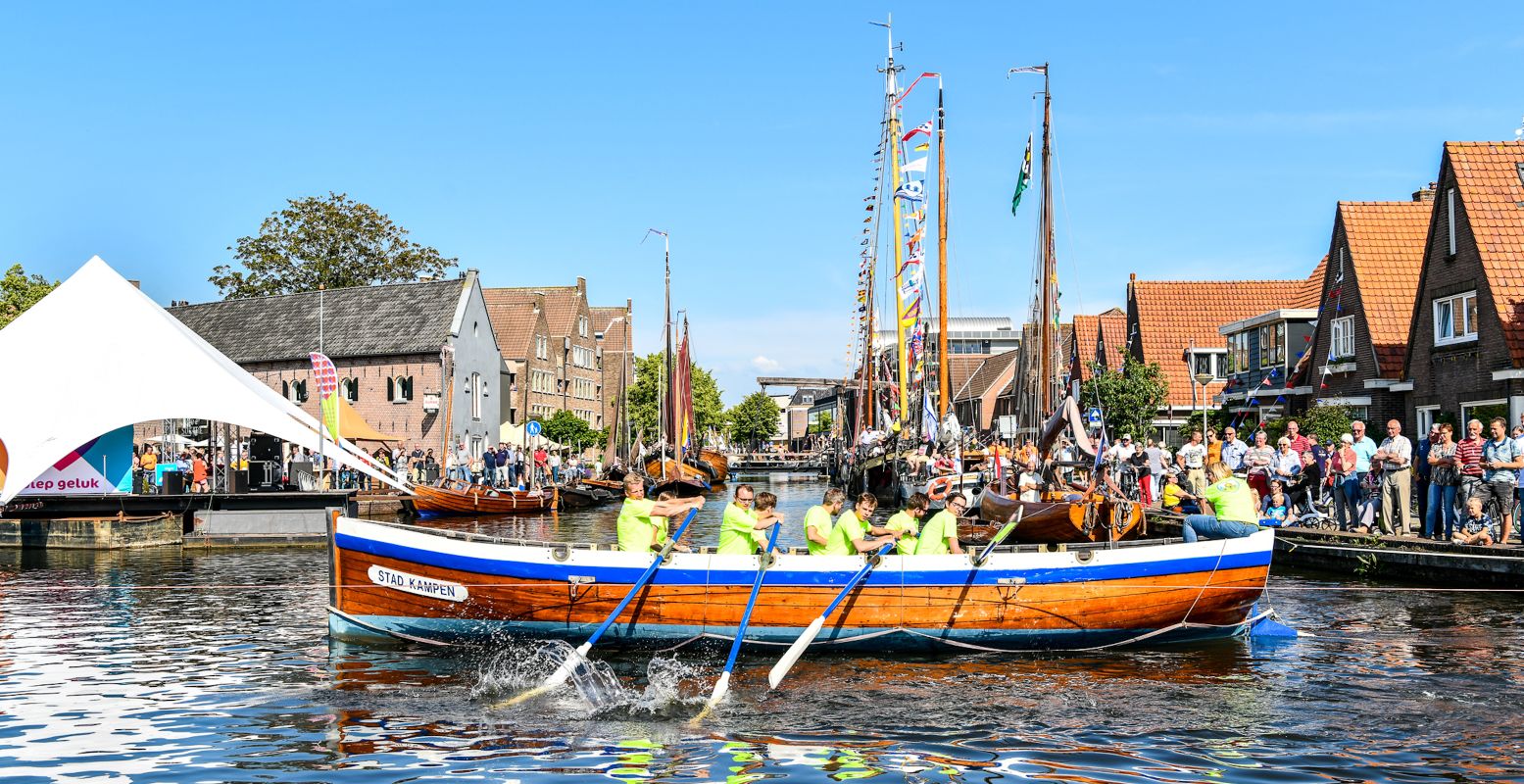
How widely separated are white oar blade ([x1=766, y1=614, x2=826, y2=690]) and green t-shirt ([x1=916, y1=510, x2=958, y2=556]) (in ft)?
5.23

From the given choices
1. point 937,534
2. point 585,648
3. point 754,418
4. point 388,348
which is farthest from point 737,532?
point 754,418

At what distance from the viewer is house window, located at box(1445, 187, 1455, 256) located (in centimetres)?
3148

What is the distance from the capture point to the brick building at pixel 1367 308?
3516 cm

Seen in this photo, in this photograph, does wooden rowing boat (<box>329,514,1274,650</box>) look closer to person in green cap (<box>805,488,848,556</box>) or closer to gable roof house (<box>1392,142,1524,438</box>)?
person in green cap (<box>805,488,848,556</box>)

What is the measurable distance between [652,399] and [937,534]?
77.2 m

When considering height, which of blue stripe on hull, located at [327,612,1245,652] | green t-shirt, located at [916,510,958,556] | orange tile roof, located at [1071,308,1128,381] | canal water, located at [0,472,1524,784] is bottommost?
canal water, located at [0,472,1524,784]

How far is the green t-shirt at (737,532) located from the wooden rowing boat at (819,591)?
0.95 feet

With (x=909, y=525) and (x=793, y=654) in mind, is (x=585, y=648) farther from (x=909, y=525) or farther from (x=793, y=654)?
(x=909, y=525)

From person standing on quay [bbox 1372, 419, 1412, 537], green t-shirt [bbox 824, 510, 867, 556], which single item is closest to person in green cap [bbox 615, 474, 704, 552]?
green t-shirt [bbox 824, 510, 867, 556]

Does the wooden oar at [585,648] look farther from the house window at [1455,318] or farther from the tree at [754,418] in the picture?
the tree at [754,418]

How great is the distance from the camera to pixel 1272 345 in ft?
142

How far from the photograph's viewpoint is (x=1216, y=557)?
1511cm

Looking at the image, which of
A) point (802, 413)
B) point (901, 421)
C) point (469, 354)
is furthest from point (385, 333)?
point (802, 413)

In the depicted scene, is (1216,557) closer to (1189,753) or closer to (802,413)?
(1189,753)
